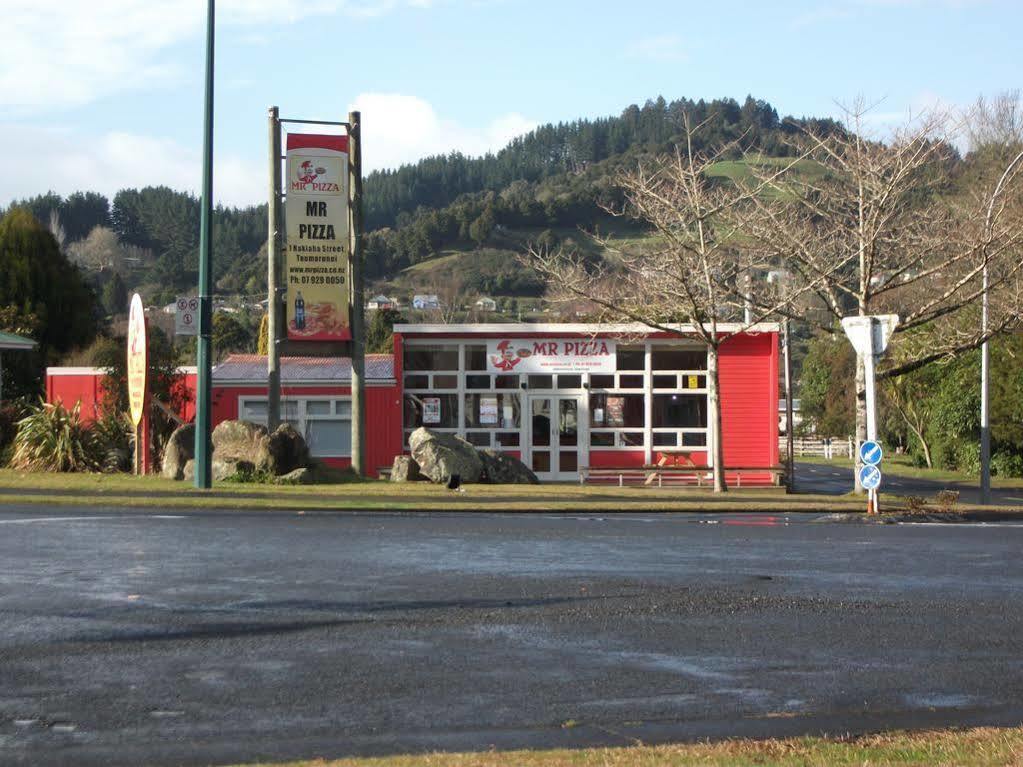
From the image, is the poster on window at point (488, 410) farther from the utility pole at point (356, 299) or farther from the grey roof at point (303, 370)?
the utility pole at point (356, 299)

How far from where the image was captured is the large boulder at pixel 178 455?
2684cm

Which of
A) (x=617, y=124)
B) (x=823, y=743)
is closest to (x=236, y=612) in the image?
(x=823, y=743)

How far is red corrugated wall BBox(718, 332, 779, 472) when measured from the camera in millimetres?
36000

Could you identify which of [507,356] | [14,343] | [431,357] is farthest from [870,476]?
[14,343]

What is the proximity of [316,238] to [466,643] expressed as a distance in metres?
22.2

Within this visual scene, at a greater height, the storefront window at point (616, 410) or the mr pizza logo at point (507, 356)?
the mr pizza logo at point (507, 356)

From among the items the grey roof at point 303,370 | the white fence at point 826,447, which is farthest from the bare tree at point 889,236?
the white fence at point 826,447

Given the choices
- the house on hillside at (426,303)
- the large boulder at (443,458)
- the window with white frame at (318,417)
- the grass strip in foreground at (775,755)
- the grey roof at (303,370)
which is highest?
the house on hillside at (426,303)

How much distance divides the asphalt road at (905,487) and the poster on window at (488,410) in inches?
332

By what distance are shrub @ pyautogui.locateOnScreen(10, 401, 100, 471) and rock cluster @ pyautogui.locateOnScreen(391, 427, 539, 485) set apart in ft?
22.8

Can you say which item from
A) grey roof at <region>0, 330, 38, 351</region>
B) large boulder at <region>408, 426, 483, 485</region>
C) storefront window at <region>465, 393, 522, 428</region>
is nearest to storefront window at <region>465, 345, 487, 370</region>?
storefront window at <region>465, 393, 522, 428</region>

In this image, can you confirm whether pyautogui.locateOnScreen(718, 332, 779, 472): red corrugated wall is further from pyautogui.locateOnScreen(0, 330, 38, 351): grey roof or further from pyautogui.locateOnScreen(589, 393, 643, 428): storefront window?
pyautogui.locateOnScreen(0, 330, 38, 351): grey roof

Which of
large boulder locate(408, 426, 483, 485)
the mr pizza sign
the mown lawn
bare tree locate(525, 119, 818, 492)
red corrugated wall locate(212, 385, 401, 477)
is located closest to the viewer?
the mown lawn

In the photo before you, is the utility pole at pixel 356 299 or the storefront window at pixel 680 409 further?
the storefront window at pixel 680 409
